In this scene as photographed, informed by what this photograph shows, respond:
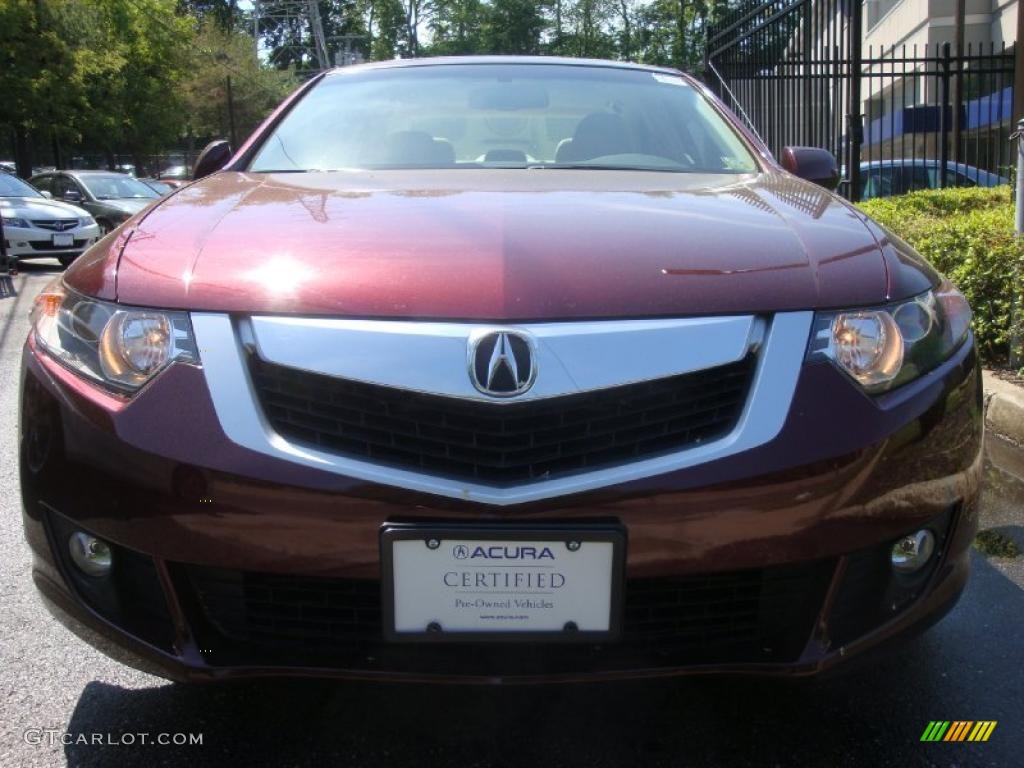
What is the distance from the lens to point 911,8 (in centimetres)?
2902

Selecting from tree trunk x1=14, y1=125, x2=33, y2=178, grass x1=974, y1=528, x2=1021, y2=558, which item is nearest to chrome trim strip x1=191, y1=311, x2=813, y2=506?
grass x1=974, y1=528, x2=1021, y2=558

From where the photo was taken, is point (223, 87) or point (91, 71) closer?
point (91, 71)

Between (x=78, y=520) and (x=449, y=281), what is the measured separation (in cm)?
79

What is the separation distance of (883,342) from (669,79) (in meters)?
1.96

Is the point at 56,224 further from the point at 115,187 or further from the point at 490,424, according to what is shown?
Answer: the point at 490,424

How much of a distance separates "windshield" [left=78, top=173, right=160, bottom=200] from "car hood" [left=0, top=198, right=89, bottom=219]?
106 inches

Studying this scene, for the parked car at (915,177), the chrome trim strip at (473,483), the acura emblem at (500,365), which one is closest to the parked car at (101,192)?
the parked car at (915,177)

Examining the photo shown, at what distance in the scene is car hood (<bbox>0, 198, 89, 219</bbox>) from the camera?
1262 centimetres

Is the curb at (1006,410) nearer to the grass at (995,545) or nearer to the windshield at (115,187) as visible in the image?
the grass at (995,545)

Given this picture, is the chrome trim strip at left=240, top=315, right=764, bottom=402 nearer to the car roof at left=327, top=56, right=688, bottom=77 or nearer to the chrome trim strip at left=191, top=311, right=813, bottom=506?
the chrome trim strip at left=191, top=311, right=813, bottom=506

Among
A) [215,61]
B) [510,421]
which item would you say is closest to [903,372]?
[510,421]

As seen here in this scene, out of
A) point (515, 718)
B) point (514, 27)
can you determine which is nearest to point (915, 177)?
point (515, 718)

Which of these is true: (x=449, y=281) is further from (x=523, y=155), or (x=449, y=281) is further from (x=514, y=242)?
(x=523, y=155)

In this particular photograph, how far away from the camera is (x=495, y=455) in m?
1.77
